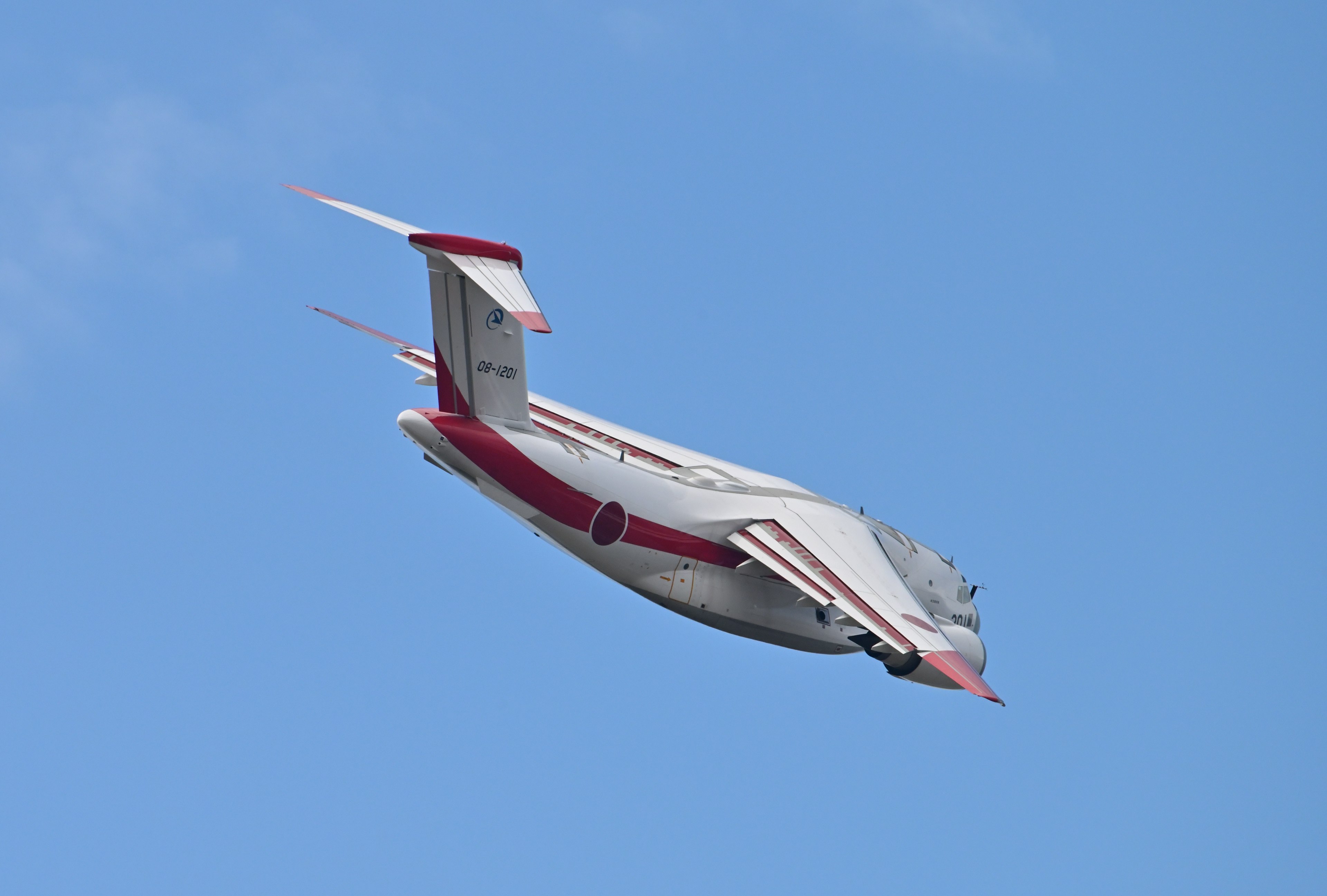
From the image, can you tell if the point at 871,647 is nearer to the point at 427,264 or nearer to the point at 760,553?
the point at 760,553

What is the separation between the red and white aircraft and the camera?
73.0 ft

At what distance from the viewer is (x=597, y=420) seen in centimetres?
2858

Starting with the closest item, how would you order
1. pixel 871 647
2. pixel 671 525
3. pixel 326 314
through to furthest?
pixel 871 647 → pixel 671 525 → pixel 326 314

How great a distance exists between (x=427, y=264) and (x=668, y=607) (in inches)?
268

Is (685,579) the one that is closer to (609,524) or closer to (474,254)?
(609,524)

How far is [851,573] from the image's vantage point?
23.7 meters

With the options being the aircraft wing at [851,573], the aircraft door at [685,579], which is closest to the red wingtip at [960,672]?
the aircraft wing at [851,573]

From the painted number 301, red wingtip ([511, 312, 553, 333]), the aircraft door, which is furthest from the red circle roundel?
red wingtip ([511, 312, 553, 333])

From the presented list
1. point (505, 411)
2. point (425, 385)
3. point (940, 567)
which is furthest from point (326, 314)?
point (940, 567)

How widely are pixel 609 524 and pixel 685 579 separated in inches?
61.4

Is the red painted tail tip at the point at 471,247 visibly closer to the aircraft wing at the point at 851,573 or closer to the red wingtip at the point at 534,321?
the red wingtip at the point at 534,321

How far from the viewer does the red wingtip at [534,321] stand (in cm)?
1891

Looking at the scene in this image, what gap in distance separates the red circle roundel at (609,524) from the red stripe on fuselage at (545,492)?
0.24 ft

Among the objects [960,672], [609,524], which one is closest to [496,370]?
[609,524]
